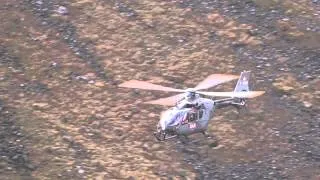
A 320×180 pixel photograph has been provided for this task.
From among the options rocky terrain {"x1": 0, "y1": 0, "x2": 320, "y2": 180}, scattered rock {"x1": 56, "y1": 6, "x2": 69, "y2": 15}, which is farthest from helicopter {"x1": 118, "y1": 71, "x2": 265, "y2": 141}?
scattered rock {"x1": 56, "y1": 6, "x2": 69, "y2": 15}

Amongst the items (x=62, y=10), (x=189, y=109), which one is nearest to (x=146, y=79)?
(x=62, y=10)

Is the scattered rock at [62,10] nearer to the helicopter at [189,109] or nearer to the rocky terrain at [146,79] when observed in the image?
the rocky terrain at [146,79]

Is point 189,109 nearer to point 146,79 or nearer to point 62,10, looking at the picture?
point 146,79

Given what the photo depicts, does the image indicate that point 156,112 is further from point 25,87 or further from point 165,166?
point 25,87

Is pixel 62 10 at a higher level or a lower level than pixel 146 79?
higher

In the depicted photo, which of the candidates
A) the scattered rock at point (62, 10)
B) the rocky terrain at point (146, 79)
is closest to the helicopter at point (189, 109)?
the rocky terrain at point (146, 79)

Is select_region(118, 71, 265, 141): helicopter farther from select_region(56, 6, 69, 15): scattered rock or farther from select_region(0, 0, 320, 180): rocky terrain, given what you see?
A: select_region(56, 6, 69, 15): scattered rock

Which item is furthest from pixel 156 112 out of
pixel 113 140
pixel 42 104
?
pixel 42 104

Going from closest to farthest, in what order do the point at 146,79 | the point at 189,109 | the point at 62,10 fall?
the point at 189,109 → the point at 146,79 → the point at 62,10
